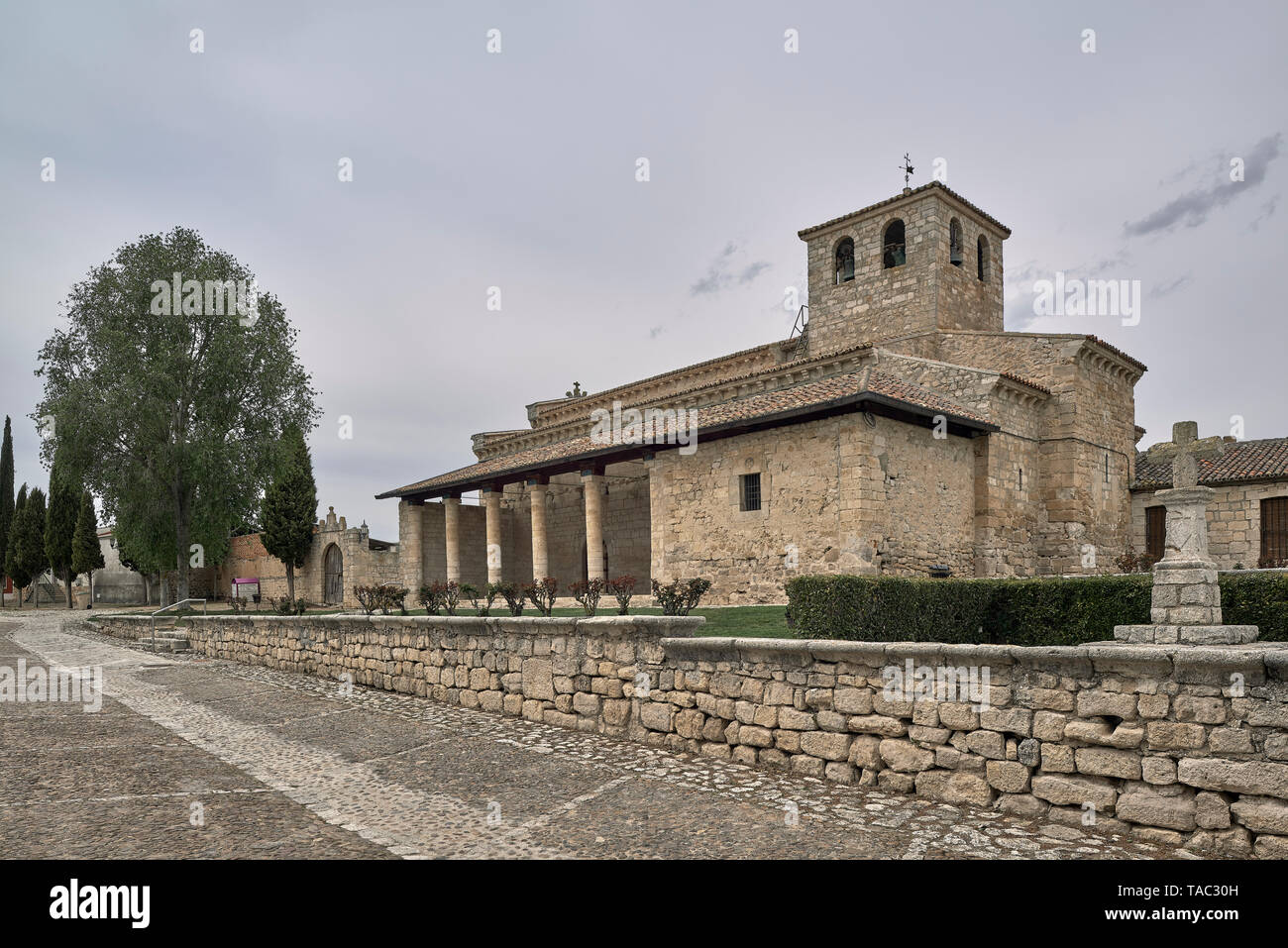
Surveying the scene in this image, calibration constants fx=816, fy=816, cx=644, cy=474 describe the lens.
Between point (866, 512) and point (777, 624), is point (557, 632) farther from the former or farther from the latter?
point (866, 512)

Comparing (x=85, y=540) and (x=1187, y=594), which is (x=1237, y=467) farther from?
(x=85, y=540)

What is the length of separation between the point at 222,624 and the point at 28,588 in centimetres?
3396

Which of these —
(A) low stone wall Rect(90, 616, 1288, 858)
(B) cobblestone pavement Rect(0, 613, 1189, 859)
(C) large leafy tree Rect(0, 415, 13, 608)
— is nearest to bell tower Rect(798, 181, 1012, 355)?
(A) low stone wall Rect(90, 616, 1288, 858)

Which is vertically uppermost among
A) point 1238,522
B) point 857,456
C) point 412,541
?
point 857,456

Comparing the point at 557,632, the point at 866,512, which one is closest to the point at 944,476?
the point at 866,512

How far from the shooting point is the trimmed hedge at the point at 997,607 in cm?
895

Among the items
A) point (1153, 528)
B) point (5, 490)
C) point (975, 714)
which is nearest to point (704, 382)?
point (1153, 528)

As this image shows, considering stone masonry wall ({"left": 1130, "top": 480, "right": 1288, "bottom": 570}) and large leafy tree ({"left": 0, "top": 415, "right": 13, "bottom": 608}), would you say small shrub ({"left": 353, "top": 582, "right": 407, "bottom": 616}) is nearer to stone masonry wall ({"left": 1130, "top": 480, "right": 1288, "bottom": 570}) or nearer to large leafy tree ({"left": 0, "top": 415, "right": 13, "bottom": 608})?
stone masonry wall ({"left": 1130, "top": 480, "right": 1288, "bottom": 570})

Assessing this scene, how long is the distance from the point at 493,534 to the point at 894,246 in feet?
48.4

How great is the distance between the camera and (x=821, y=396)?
53.6 ft

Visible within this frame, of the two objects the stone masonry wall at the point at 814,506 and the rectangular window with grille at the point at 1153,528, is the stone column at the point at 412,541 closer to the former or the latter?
the stone masonry wall at the point at 814,506

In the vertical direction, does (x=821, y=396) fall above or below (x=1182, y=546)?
above

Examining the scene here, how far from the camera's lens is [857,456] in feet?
50.7
